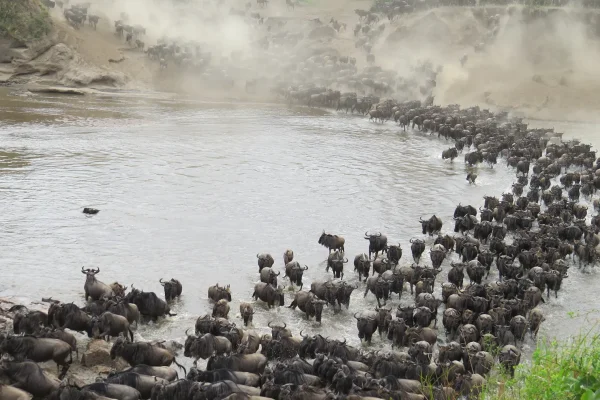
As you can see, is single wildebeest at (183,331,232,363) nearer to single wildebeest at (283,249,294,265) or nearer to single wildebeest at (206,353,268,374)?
single wildebeest at (206,353,268,374)

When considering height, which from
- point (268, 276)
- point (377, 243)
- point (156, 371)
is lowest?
point (156, 371)

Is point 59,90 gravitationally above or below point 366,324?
above

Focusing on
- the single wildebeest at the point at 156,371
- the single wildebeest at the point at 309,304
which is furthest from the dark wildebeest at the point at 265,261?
the single wildebeest at the point at 156,371

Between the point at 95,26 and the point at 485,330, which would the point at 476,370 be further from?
the point at 95,26

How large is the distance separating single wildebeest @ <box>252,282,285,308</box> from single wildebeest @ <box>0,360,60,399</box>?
568 centimetres

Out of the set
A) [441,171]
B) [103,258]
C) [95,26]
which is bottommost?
[103,258]

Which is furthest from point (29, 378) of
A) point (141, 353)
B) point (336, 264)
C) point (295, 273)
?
point (336, 264)

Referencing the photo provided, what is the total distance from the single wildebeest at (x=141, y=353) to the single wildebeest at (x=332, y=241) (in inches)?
306

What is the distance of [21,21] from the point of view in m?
43.7

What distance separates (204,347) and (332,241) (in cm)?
729

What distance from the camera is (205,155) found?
100 ft

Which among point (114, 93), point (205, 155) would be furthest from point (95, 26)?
point (205, 155)

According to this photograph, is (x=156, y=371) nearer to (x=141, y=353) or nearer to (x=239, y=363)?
(x=141, y=353)

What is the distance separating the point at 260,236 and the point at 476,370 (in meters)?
9.32
